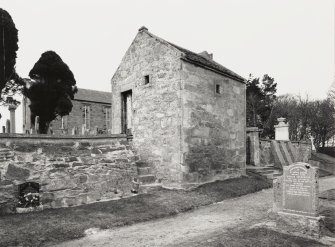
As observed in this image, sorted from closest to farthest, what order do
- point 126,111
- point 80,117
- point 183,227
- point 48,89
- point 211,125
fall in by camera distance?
point 183,227 < point 211,125 < point 126,111 < point 48,89 < point 80,117

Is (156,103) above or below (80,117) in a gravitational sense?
below

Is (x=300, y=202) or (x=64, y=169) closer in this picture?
(x=300, y=202)

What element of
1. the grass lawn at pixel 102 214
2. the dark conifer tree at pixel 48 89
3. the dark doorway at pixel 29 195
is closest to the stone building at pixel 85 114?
the dark conifer tree at pixel 48 89

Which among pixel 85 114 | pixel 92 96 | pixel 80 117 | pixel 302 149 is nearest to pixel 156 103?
pixel 302 149

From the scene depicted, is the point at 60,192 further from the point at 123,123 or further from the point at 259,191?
the point at 259,191

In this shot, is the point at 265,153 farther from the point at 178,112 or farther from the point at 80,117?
the point at 80,117

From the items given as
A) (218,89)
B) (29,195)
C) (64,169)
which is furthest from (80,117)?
(29,195)

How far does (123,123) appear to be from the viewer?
44.0 feet

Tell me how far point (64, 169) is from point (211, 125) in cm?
598

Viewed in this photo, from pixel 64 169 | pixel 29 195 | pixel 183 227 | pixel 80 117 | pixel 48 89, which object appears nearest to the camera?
pixel 183 227

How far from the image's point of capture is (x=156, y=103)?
11.2 m

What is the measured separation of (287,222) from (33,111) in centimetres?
2499

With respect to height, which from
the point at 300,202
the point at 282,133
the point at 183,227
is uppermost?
the point at 282,133

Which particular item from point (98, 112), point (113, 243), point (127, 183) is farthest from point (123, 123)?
point (98, 112)
